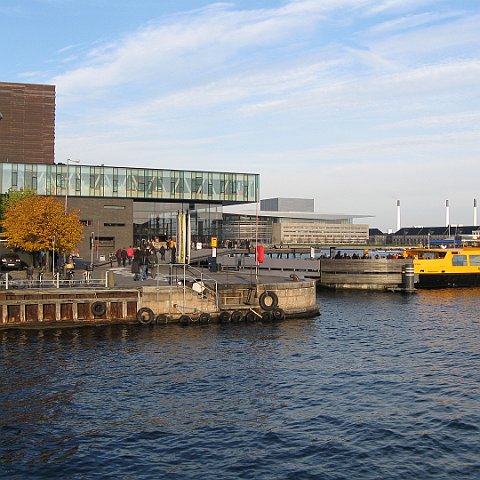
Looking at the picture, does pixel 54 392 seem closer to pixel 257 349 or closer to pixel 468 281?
pixel 257 349

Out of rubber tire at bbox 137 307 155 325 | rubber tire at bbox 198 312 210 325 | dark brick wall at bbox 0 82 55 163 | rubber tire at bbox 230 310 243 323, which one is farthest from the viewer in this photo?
dark brick wall at bbox 0 82 55 163

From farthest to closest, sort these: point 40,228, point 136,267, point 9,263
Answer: point 9,263, point 40,228, point 136,267

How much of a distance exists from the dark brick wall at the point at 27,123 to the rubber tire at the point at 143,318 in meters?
95.2

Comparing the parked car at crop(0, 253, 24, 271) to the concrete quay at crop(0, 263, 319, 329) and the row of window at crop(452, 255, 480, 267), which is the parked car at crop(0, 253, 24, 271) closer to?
the concrete quay at crop(0, 263, 319, 329)

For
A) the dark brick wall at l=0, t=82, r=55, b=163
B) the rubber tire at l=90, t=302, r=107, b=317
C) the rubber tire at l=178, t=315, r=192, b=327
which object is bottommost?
the rubber tire at l=178, t=315, r=192, b=327

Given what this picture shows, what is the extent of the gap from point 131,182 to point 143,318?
61427mm

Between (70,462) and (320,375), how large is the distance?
13564 millimetres

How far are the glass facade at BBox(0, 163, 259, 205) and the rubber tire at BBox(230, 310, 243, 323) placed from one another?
55309 mm

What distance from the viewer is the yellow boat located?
72438 millimetres

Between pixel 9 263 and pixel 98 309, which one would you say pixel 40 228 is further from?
pixel 98 309

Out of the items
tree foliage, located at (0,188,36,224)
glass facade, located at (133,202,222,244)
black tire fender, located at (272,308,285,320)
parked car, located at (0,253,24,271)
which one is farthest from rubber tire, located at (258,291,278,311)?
glass facade, located at (133,202,222,244)

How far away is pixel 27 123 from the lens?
127688mm

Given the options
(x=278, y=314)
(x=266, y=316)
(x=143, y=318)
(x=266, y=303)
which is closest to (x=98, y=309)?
(x=143, y=318)

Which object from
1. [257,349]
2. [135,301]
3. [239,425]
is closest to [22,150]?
[135,301]
